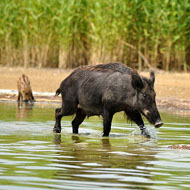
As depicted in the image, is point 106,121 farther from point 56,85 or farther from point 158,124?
point 56,85

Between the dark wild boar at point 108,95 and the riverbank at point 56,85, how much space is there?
470 cm

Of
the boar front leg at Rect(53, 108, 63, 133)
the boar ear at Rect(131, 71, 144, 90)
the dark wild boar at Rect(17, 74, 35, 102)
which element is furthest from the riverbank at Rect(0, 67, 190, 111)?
the boar ear at Rect(131, 71, 144, 90)

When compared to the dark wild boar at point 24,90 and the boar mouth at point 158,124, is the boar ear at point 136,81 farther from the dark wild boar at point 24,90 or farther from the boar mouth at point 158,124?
the dark wild boar at point 24,90

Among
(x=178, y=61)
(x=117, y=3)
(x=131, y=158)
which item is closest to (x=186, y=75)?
(x=178, y=61)

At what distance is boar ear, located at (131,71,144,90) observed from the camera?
Result: 1002cm

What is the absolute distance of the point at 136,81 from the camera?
10.1m

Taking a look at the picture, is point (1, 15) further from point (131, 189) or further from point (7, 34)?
point (131, 189)

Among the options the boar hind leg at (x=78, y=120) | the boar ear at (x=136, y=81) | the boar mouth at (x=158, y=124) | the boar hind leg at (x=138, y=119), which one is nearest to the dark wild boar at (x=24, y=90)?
the boar hind leg at (x=78, y=120)

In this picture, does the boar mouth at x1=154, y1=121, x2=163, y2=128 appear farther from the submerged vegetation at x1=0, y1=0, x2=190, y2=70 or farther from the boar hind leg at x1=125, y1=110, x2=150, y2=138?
the submerged vegetation at x1=0, y1=0, x2=190, y2=70

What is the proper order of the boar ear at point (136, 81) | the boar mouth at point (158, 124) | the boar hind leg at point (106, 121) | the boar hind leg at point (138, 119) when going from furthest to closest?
the boar hind leg at point (138, 119)
the boar hind leg at point (106, 121)
the boar ear at point (136, 81)
the boar mouth at point (158, 124)

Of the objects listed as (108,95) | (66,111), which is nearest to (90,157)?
(108,95)

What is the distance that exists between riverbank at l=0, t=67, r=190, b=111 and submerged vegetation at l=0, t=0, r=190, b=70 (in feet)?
3.34

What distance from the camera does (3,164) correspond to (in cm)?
740

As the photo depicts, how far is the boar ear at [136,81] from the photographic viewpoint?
32.9 feet
